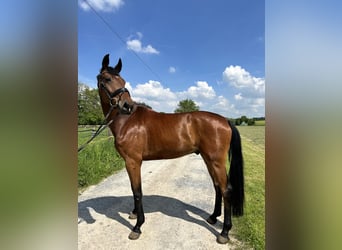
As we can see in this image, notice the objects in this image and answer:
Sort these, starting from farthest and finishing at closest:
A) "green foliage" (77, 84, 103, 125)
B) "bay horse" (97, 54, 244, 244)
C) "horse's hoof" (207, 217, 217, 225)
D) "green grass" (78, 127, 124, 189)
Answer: "green grass" (78, 127, 124, 189) → "green foliage" (77, 84, 103, 125) → "horse's hoof" (207, 217, 217, 225) → "bay horse" (97, 54, 244, 244)

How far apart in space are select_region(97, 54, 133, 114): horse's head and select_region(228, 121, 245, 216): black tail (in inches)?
66.1

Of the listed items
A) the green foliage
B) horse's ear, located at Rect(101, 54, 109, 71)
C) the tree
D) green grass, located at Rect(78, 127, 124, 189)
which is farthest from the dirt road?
the tree

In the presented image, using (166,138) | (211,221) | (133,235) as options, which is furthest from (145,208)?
(166,138)

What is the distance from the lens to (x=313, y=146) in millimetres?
791

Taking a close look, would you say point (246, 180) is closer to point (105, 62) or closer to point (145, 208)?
point (145, 208)

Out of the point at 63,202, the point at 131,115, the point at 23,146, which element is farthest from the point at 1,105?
the point at 131,115

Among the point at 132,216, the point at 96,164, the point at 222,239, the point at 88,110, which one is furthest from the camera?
the point at 88,110

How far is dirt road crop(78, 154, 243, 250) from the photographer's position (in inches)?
107

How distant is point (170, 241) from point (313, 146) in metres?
2.52

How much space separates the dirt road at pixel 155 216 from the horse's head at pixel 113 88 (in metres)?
1.81

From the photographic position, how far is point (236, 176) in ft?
9.80

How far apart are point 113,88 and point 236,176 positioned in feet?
7.36

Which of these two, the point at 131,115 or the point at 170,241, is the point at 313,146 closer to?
the point at 170,241

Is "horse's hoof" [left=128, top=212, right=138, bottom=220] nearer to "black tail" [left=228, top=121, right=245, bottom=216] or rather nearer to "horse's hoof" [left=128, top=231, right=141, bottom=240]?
"horse's hoof" [left=128, top=231, right=141, bottom=240]
